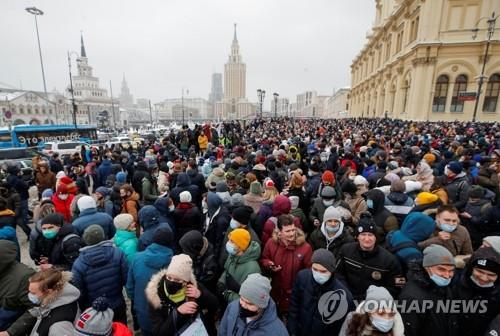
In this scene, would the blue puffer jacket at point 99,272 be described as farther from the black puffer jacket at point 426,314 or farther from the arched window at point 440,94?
the arched window at point 440,94

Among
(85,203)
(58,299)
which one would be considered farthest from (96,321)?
(85,203)

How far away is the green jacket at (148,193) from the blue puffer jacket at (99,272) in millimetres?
2629

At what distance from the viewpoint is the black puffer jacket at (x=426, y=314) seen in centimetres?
216

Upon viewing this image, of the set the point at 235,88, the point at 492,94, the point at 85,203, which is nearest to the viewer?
the point at 85,203

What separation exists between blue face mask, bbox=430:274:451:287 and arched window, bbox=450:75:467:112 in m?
31.7

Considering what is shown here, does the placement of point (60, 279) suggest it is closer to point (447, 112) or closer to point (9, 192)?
point (9, 192)

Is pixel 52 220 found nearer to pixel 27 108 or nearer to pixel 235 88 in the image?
pixel 27 108

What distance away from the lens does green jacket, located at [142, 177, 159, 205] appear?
5535mm

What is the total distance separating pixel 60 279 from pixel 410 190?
499 centimetres

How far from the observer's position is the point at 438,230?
9.95 ft

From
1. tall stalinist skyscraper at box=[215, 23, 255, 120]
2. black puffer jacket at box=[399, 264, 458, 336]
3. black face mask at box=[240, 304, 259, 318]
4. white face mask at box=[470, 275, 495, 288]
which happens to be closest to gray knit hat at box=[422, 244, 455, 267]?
black puffer jacket at box=[399, 264, 458, 336]

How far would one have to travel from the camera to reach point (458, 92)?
26266mm

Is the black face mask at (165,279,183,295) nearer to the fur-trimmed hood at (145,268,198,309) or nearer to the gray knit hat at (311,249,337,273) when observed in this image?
the fur-trimmed hood at (145,268,198,309)

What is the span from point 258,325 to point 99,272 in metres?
1.82
